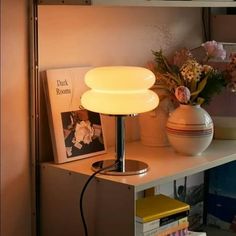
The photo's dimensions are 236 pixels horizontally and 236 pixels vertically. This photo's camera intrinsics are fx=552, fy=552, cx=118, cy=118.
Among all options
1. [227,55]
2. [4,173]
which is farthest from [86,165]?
[227,55]

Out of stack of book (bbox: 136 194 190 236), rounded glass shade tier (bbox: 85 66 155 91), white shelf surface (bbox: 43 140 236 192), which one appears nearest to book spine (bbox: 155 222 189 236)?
stack of book (bbox: 136 194 190 236)

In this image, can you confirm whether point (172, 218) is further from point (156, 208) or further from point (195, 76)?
point (195, 76)

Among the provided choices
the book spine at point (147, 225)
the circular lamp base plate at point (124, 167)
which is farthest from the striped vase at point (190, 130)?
the book spine at point (147, 225)

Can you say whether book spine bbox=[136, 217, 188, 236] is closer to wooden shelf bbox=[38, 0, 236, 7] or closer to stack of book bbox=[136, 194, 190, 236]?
stack of book bbox=[136, 194, 190, 236]

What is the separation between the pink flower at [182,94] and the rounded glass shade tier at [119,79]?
213 mm

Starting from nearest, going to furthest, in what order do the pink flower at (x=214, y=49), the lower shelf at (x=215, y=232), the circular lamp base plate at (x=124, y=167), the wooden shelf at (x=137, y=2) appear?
1. the wooden shelf at (x=137, y=2)
2. the circular lamp base plate at (x=124, y=167)
3. the pink flower at (x=214, y=49)
4. the lower shelf at (x=215, y=232)

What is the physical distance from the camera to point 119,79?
59.4 inches

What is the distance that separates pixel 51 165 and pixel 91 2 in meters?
0.52

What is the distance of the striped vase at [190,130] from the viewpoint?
174cm

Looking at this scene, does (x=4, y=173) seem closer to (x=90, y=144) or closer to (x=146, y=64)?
(x=90, y=144)

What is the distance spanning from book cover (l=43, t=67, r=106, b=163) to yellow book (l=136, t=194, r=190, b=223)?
230 mm

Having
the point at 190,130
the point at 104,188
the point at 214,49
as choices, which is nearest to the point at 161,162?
the point at 190,130

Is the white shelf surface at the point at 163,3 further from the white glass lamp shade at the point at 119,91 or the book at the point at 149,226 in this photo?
Result: the book at the point at 149,226

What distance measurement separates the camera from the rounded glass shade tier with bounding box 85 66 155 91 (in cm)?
151
